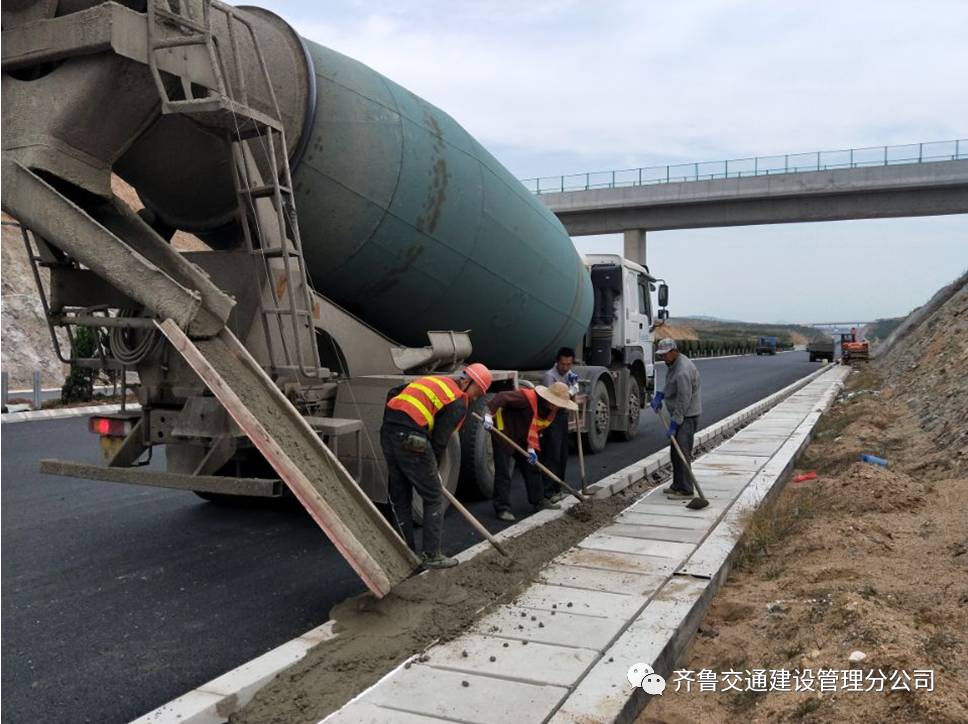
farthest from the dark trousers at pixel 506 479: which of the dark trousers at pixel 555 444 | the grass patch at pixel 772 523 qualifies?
the grass patch at pixel 772 523

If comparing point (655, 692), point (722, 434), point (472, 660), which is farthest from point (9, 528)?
point (722, 434)

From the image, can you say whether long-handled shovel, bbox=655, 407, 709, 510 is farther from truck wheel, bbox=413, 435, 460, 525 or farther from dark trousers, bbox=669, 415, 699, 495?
truck wheel, bbox=413, 435, 460, 525

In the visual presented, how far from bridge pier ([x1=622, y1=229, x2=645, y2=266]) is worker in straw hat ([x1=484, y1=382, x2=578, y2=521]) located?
3125 cm

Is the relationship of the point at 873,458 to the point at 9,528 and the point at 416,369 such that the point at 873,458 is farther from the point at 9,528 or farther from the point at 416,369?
the point at 9,528

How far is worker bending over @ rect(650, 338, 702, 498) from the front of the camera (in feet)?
25.1

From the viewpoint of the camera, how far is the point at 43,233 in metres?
4.72

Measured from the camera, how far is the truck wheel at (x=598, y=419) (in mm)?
10562

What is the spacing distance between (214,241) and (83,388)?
39.3 feet

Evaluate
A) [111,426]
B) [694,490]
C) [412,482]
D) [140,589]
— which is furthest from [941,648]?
[111,426]

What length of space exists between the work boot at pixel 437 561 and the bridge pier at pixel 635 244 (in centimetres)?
3367

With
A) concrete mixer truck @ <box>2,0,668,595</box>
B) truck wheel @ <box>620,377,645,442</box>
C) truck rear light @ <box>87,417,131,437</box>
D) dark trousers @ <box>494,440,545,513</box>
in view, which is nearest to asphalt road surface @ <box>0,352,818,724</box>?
dark trousers @ <box>494,440,545,513</box>

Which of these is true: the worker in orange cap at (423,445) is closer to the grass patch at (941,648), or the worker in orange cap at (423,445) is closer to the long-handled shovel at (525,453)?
the long-handled shovel at (525,453)

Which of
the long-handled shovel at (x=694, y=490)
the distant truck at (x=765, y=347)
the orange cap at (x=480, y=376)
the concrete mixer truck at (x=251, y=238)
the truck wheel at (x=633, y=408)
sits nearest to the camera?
the concrete mixer truck at (x=251, y=238)

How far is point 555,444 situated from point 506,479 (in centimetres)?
67
